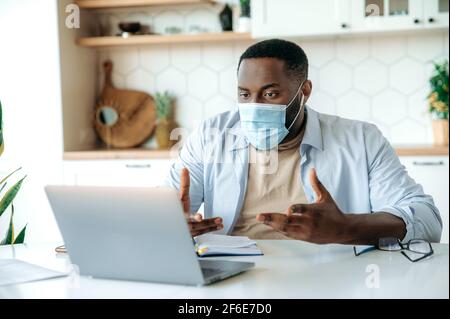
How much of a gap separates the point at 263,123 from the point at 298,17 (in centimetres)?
145

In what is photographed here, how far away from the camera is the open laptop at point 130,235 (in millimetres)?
1104

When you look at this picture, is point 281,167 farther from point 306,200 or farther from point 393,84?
point 393,84

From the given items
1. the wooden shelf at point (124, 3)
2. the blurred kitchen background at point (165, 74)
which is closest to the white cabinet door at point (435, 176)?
the blurred kitchen background at point (165, 74)

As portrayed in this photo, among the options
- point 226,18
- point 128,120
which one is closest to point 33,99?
point 128,120

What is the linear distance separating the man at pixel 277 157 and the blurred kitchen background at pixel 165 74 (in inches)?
48.6

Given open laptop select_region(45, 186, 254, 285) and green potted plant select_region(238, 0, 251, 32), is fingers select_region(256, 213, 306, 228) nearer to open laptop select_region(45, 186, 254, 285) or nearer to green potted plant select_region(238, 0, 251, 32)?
open laptop select_region(45, 186, 254, 285)

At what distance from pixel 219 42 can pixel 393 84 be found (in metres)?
1.02

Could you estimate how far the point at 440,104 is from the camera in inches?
129

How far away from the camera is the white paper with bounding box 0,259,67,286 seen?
1.23 metres

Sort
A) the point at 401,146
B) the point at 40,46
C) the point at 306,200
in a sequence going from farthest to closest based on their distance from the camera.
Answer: the point at 40,46 → the point at 401,146 → the point at 306,200

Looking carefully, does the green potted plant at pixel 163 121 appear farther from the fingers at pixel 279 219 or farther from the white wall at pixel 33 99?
the fingers at pixel 279 219

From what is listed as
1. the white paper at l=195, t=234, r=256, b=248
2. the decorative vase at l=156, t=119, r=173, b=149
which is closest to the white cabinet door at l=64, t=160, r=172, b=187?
the decorative vase at l=156, t=119, r=173, b=149
